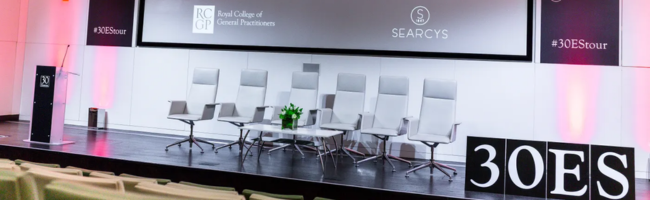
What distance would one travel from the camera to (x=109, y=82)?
7137 mm

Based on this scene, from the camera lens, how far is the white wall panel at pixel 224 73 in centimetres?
655

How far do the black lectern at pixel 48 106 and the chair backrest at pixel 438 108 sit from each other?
4023 millimetres

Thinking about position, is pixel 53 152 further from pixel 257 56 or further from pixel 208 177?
pixel 257 56

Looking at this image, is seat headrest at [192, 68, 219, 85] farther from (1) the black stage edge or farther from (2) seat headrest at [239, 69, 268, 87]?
(1) the black stage edge

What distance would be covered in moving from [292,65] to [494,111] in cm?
271

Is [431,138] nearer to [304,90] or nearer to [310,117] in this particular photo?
[310,117]

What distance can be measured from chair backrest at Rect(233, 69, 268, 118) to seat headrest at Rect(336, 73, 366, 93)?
3.15 feet

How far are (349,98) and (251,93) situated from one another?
126 centimetres

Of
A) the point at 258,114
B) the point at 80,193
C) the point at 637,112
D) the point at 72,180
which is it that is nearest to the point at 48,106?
the point at 258,114

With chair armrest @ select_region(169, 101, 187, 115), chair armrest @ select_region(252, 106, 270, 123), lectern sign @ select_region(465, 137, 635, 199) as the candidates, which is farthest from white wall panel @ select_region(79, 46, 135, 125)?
lectern sign @ select_region(465, 137, 635, 199)

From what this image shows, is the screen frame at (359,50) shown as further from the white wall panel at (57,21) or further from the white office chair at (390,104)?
the white wall panel at (57,21)

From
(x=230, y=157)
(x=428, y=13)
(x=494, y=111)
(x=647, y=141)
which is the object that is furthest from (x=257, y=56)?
(x=647, y=141)

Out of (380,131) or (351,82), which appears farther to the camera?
(351,82)

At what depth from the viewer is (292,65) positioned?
6.32 metres
